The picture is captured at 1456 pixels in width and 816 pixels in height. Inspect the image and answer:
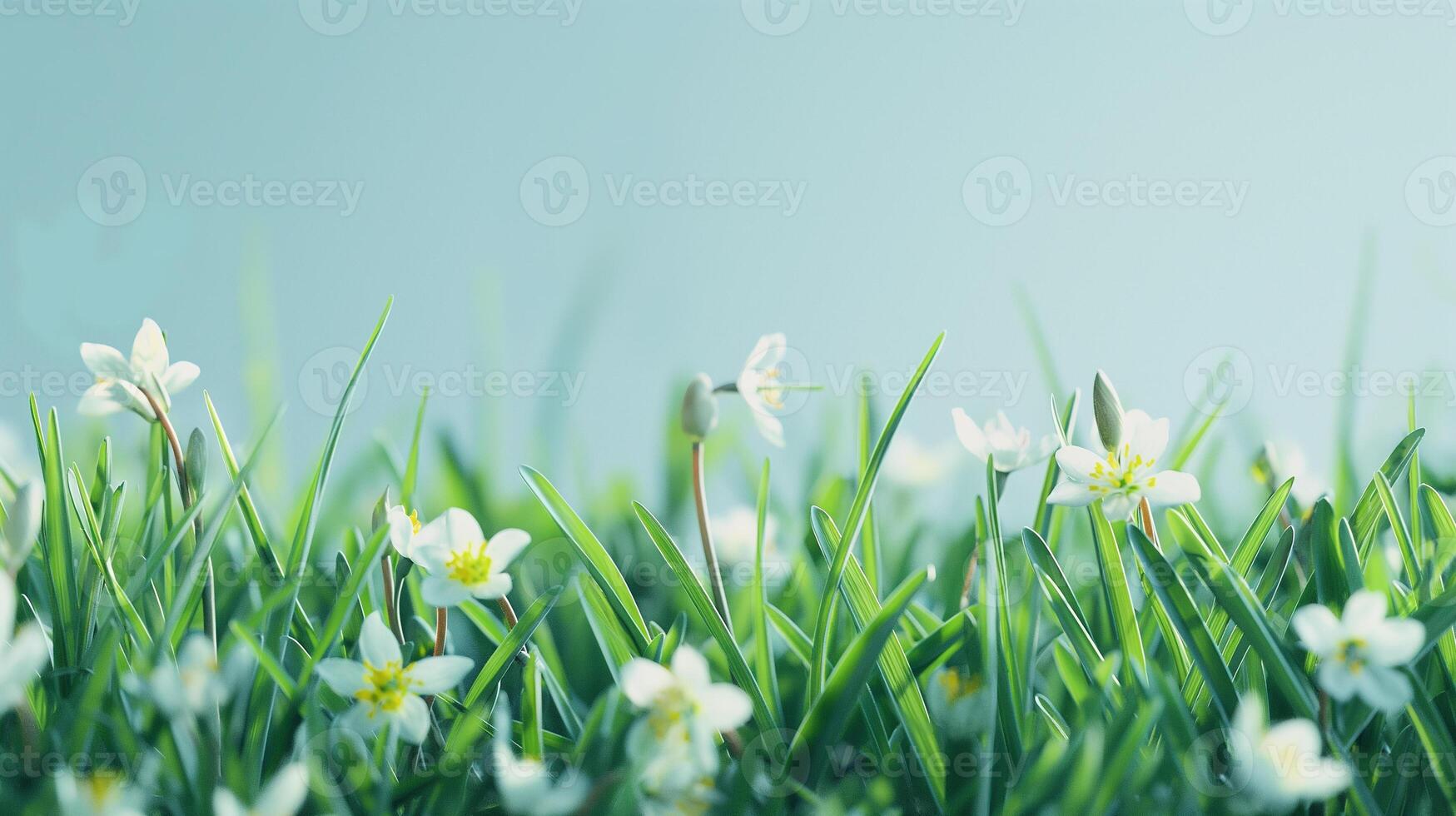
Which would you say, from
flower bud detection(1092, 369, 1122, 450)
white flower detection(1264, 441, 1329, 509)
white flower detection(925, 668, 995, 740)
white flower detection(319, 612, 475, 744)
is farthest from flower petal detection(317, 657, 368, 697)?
white flower detection(1264, 441, 1329, 509)

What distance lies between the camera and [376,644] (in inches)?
22.7

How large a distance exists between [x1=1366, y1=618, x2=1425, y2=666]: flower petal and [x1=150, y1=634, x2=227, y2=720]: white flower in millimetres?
651

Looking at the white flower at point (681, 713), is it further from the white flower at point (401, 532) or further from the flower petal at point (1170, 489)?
the flower petal at point (1170, 489)

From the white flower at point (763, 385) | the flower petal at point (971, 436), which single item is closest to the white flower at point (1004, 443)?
the flower petal at point (971, 436)

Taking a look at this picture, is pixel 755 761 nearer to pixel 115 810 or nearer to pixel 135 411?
pixel 115 810

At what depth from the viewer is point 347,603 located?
611 mm

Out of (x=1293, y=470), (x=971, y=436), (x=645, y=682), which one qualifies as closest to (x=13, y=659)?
(x=645, y=682)

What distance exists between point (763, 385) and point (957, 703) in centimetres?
26

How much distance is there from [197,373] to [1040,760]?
652 mm

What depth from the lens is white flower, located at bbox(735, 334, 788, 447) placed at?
0.68 meters

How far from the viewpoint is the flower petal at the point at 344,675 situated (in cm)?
57

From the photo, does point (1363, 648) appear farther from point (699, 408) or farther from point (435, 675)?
point (435, 675)

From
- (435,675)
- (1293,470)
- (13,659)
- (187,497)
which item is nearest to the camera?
(13,659)

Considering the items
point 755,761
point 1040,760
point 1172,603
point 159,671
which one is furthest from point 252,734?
point 1172,603
